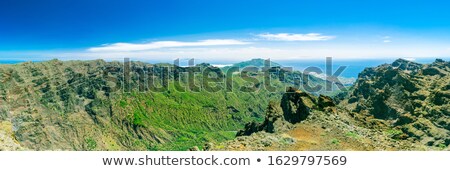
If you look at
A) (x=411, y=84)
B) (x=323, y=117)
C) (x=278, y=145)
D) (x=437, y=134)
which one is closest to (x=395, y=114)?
(x=411, y=84)

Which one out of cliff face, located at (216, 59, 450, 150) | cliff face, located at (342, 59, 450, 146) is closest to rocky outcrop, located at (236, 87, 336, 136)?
cliff face, located at (216, 59, 450, 150)

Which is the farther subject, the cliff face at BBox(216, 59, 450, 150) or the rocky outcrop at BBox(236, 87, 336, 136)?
the rocky outcrop at BBox(236, 87, 336, 136)

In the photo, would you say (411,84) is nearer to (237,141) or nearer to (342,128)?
(342,128)

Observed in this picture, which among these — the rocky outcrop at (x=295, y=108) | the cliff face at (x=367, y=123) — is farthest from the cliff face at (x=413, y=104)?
the rocky outcrop at (x=295, y=108)

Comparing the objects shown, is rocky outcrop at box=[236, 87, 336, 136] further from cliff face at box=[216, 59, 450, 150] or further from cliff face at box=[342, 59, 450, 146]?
cliff face at box=[342, 59, 450, 146]

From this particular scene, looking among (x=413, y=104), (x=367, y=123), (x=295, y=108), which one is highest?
(x=295, y=108)

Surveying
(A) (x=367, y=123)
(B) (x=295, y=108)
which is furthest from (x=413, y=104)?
(A) (x=367, y=123)

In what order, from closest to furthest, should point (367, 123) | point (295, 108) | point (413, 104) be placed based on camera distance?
point (367, 123)
point (295, 108)
point (413, 104)

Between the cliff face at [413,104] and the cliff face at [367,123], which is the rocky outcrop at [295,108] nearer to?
the cliff face at [367,123]

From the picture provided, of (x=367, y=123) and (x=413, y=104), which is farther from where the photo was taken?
(x=413, y=104)

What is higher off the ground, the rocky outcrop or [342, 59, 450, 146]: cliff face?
the rocky outcrop

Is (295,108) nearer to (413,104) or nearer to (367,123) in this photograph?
(367,123)

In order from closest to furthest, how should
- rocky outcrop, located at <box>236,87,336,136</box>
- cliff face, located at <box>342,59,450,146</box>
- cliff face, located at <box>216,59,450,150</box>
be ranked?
cliff face, located at <box>216,59,450,150</box> < rocky outcrop, located at <box>236,87,336,136</box> < cliff face, located at <box>342,59,450,146</box>
